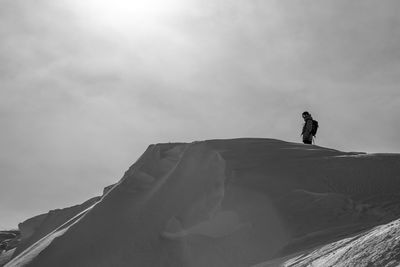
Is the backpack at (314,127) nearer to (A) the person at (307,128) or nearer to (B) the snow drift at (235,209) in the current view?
(A) the person at (307,128)

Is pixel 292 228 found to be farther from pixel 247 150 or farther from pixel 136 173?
pixel 136 173

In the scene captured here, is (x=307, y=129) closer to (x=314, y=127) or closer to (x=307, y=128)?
(x=307, y=128)

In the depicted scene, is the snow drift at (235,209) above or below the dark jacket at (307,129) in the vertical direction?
below

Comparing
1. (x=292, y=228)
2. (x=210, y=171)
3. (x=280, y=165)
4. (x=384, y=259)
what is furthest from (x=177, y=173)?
(x=384, y=259)

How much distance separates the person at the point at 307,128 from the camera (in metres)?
17.3

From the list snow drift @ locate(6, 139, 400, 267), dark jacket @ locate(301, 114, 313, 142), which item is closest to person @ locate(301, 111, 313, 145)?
dark jacket @ locate(301, 114, 313, 142)

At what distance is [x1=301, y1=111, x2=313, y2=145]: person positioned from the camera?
17.3 metres

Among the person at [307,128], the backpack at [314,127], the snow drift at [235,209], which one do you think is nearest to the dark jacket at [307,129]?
the person at [307,128]

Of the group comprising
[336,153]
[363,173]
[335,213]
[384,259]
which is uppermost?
[336,153]

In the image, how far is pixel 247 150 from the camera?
14.2m

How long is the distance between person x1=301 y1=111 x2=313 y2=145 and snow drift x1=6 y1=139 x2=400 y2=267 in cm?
270

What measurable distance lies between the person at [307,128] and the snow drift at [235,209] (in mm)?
2705

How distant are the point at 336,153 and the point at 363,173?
1930 mm

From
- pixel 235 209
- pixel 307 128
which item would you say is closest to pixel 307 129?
pixel 307 128
